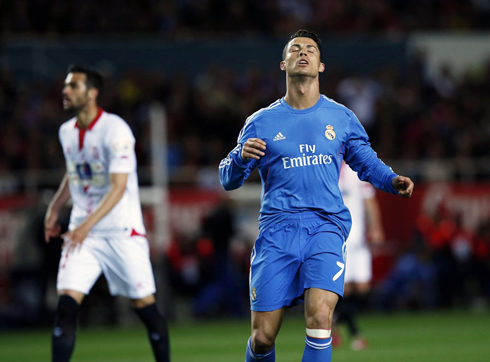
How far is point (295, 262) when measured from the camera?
601cm

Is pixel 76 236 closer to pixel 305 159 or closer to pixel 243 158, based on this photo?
pixel 243 158

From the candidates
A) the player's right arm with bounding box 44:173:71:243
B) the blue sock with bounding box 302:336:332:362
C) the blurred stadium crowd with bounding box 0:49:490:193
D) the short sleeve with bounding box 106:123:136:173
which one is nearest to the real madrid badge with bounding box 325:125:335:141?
the blue sock with bounding box 302:336:332:362

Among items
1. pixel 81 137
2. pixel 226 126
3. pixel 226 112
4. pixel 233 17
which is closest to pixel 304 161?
pixel 81 137

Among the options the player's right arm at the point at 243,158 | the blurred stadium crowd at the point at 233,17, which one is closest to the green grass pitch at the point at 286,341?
the player's right arm at the point at 243,158

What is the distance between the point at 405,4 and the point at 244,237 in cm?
941

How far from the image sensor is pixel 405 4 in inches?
890

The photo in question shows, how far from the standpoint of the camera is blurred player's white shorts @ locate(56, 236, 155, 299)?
7.21 meters

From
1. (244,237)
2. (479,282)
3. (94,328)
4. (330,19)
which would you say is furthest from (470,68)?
(94,328)

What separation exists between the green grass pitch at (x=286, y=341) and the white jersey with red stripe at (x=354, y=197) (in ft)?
4.74

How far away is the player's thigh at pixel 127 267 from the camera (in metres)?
7.27

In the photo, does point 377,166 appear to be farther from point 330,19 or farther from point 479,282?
point 330,19

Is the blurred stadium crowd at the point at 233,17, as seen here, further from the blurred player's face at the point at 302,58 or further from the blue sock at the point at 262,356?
the blue sock at the point at 262,356

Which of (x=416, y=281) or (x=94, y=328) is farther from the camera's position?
(x=416, y=281)

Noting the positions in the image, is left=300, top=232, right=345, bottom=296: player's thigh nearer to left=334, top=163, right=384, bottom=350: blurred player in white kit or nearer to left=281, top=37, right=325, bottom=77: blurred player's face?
left=281, top=37, right=325, bottom=77: blurred player's face
